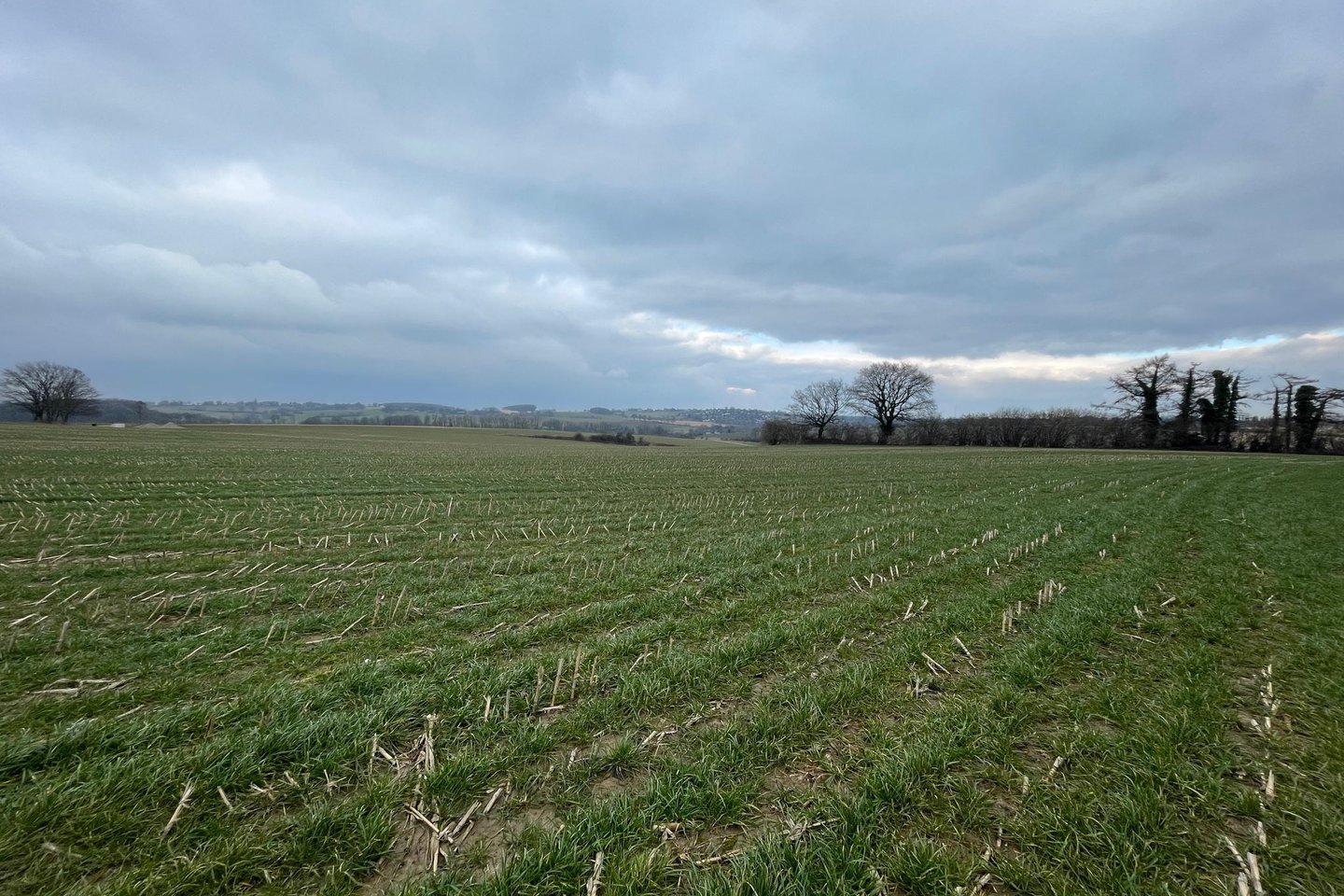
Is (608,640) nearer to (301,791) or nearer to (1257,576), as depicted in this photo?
(301,791)

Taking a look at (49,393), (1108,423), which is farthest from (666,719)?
(49,393)

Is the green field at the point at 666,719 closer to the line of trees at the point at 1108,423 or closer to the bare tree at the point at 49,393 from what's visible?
the line of trees at the point at 1108,423

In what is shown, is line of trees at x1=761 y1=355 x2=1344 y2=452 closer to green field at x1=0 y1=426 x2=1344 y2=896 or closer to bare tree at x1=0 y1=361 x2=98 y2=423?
green field at x1=0 y1=426 x2=1344 y2=896

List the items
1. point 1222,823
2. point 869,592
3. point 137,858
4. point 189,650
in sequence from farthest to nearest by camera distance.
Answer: point 869,592 < point 189,650 < point 1222,823 < point 137,858

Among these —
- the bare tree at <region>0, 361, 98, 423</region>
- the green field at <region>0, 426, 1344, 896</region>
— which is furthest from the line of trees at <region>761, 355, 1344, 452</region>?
the bare tree at <region>0, 361, 98, 423</region>

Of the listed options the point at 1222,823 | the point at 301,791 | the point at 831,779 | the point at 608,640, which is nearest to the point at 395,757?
the point at 301,791

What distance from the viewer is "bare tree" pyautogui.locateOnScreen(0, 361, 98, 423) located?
319 feet

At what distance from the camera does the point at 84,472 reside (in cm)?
2200

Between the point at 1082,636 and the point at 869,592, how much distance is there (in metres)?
2.69

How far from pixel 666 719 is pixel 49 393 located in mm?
154423

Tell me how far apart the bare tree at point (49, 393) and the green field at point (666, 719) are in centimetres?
13677

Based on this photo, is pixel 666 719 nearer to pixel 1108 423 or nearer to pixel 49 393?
pixel 1108 423

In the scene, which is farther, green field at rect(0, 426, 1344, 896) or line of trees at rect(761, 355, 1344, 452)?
line of trees at rect(761, 355, 1344, 452)

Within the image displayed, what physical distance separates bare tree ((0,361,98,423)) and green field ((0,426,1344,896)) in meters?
137
